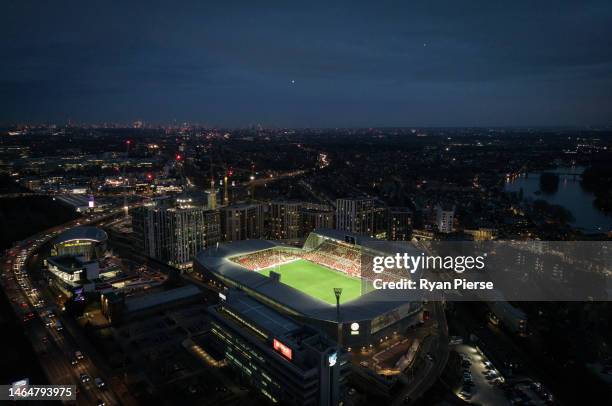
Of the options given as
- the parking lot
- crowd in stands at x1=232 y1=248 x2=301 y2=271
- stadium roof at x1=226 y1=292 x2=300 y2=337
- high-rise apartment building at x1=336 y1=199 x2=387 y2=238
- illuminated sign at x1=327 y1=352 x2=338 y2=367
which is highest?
high-rise apartment building at x1=336 y1=199 x2=387 y2=238

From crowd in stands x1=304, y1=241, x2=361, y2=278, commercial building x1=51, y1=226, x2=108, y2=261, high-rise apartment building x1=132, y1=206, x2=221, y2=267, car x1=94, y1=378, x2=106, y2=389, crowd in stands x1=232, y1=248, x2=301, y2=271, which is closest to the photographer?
car x1=94, y1=378, x2=106, y2=389

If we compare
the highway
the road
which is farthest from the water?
the highway

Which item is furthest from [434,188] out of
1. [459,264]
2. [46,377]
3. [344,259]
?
[46,377]

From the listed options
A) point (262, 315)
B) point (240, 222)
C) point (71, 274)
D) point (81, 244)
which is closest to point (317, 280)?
point (262, 315)

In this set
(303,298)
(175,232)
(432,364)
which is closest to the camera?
(432,364)

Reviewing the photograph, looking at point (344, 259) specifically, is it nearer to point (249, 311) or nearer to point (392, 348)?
point (392, 348)

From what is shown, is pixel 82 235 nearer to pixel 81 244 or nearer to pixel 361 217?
pixel 81 244

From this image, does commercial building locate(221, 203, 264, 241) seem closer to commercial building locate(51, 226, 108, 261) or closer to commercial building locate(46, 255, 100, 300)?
commercial building locate(51, 226, 108, 261)

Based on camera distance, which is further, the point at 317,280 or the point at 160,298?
the point at 317,280
